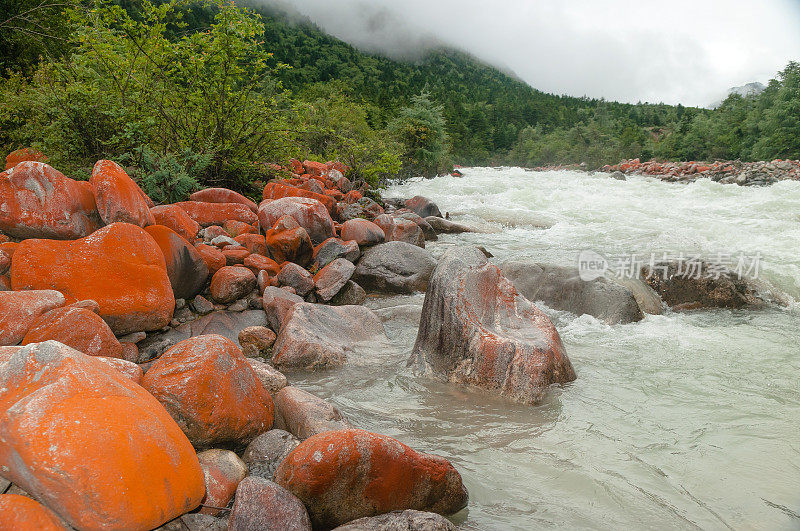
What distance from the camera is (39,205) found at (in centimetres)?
527

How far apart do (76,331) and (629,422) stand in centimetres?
487

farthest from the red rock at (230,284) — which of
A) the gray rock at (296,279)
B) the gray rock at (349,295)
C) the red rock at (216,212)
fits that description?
the red rock at (216,212)

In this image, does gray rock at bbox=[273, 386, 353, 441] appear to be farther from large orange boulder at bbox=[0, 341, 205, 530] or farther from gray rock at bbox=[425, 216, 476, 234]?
gray rock at bbox=[425, 216, 476, 234]

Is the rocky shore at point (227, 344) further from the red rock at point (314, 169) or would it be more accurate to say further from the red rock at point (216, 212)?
the red rock at point (314, 169)

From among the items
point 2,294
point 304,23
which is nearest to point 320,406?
point 2,294

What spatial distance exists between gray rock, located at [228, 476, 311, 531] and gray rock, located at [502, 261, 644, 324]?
5557 millimetres

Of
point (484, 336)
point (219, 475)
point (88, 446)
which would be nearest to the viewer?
point (88, 446)

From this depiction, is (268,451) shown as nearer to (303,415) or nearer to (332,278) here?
(303,415)

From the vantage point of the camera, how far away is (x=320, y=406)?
3.60 m

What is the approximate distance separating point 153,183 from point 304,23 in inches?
5484

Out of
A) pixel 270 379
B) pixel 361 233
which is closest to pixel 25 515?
pixel 270 379

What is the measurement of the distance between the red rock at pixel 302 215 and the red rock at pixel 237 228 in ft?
0.70

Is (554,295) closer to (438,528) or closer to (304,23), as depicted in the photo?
(438,528)

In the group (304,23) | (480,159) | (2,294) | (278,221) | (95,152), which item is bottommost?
(2,294)
